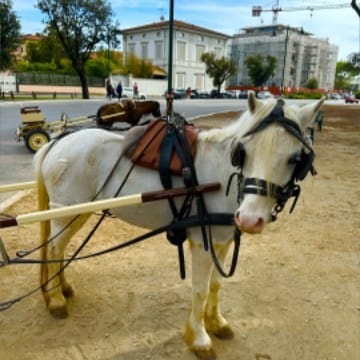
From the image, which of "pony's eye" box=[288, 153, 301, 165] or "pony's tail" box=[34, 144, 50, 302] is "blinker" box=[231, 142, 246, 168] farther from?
"pony's tail" box=[34, 144, 50, 302]

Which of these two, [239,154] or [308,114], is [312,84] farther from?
[239,154]

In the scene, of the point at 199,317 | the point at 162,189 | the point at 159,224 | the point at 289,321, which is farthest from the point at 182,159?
the point at 289,321

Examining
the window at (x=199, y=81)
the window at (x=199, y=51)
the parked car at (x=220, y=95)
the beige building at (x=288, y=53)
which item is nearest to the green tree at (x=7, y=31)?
the parked car at (x=220, y=95)

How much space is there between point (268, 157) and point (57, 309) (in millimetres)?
2284

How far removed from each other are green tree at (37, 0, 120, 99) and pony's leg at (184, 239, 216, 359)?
116ft

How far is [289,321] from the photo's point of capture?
3160 millimetres

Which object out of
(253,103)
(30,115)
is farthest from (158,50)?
(253,103)

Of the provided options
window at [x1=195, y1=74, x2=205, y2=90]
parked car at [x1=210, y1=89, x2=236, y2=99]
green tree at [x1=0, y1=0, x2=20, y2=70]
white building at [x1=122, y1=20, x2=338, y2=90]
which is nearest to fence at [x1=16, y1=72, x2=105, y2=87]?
green tree at [x1=0, y1=0, x2=20, y2=70]

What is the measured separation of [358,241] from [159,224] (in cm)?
323

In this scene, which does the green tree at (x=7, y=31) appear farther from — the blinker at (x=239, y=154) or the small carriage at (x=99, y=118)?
the blinker at (x=239, y=154)

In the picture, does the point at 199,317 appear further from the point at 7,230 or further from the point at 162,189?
the point at 7,230

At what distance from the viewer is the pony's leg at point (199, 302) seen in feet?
8.52

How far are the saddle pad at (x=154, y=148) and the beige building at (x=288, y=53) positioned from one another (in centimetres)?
7931

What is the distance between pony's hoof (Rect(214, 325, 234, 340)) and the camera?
2931 millimetres
